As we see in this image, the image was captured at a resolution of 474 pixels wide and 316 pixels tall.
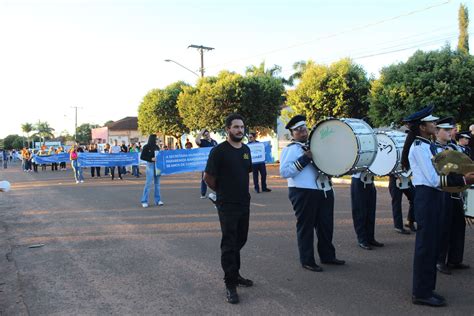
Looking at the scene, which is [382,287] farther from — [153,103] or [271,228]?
[153,103]

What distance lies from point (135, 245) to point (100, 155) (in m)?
14.1

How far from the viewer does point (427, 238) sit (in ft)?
13.5

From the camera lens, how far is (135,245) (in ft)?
22.4

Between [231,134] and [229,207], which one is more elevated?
[231,134]

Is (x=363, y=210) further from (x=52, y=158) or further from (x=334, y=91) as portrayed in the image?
(x=52, y=158)

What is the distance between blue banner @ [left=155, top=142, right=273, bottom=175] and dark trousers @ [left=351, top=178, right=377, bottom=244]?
7.10m

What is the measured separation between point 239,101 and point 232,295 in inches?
988

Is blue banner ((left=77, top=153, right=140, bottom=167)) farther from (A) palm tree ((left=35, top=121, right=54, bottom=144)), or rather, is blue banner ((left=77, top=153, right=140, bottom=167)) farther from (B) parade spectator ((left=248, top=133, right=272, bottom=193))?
(A) palm tree ((left=35, top=121, right=54, bottom=144))

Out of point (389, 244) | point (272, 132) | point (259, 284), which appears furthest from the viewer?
point (272, 132)

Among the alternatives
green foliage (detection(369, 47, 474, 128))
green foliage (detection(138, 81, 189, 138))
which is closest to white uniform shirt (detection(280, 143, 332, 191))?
green foliage (detection(369, 47, 474, 128))

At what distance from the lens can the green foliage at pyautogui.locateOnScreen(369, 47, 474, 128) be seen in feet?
52.6

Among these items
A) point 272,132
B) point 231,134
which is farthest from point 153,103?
point 231,134

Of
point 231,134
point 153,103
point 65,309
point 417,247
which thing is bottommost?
point 65,309

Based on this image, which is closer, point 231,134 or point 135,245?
point 231,134
